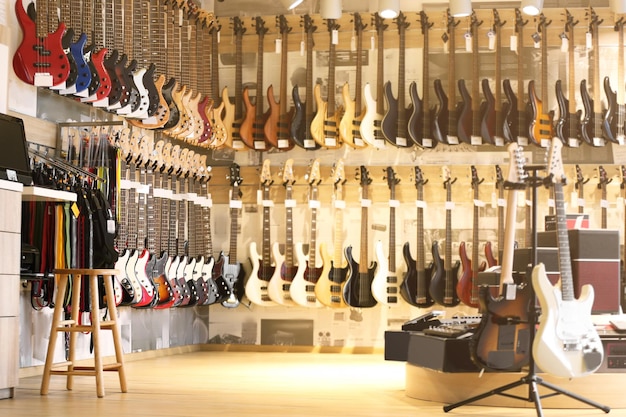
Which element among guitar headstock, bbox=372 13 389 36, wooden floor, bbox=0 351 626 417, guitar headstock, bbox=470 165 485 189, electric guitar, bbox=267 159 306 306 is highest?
guitar headstock, bbox=372 13 389 36

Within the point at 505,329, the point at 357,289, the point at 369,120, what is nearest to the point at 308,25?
the point at 369,120

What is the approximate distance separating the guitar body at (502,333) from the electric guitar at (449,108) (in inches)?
147

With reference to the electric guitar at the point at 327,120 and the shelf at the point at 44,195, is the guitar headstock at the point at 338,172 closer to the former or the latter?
the electric guitar at the point at 327,120

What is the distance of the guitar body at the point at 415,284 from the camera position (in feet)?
27.3

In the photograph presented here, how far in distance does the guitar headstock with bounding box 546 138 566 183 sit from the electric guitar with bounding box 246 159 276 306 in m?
4.09

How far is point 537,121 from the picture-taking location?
8336mm

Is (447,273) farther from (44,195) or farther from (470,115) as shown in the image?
(44,195)

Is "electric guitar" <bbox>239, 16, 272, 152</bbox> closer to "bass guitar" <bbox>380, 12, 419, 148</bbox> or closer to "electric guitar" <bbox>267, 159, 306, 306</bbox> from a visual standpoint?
"electric guitar" <bbox>267, 159, 306, 306</bbox>

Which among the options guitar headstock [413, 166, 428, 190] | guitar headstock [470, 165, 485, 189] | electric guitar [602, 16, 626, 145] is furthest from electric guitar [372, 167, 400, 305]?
electric guitar [602, 16, 626, 145]

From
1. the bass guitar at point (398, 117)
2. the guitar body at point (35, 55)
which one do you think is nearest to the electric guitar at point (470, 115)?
the bass guitar at point (398, 117)

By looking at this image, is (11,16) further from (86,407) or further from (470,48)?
(470,48)

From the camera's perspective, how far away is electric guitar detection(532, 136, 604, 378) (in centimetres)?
450

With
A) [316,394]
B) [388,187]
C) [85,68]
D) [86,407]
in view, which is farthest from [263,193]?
[86,407]

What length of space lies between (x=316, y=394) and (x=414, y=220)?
3401mm
